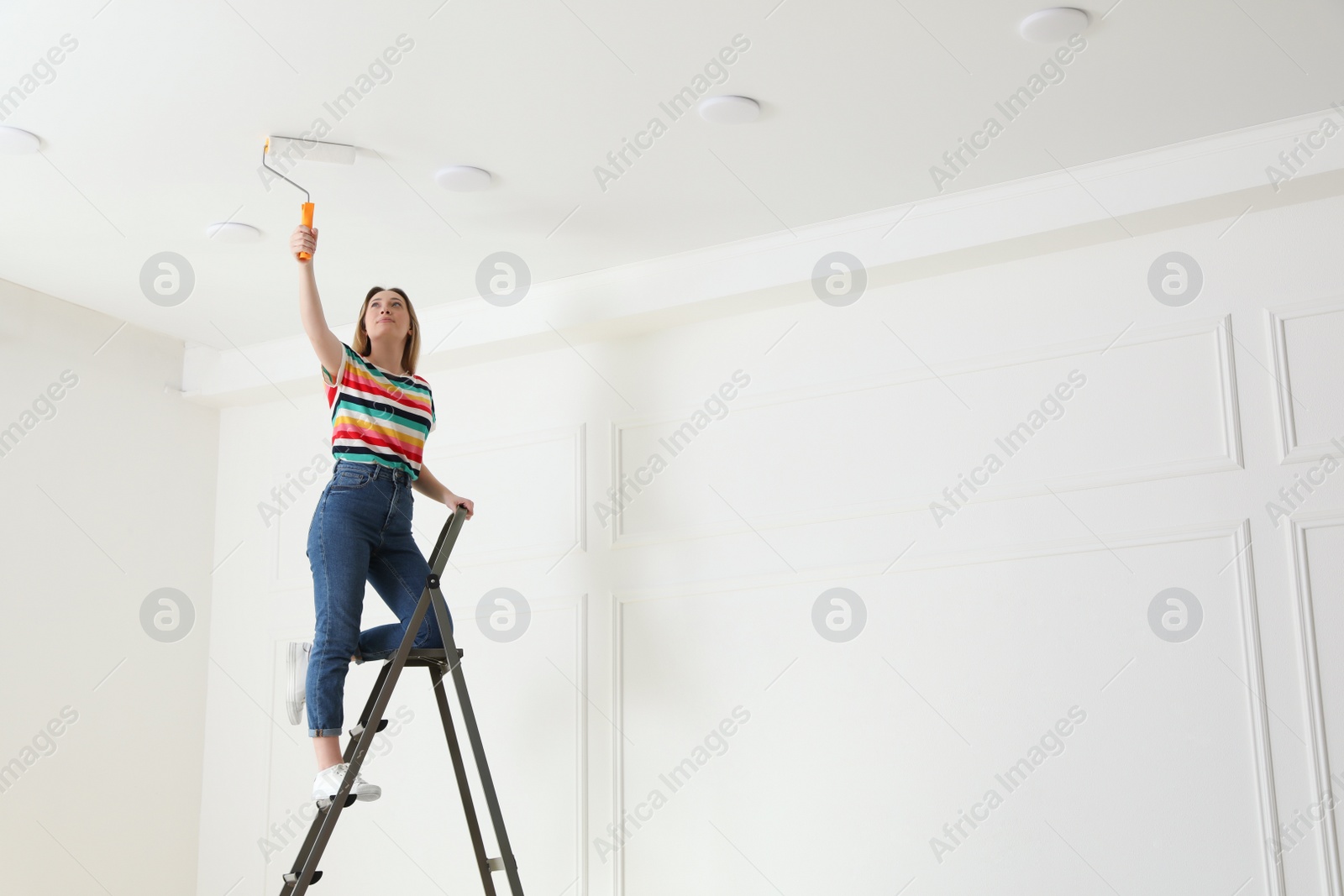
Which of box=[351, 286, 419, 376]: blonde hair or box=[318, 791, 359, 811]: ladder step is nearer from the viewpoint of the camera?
box=[318, 791, 359, 811]: ladder step

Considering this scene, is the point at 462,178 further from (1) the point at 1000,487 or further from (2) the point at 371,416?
(1) the point at 1000,487

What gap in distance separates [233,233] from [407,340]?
2.01ft

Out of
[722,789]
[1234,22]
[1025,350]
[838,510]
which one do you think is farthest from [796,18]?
[722,789]

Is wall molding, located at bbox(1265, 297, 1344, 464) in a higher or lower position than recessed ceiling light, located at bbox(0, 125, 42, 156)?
higher

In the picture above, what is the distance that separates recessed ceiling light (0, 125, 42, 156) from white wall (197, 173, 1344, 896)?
1454 mm

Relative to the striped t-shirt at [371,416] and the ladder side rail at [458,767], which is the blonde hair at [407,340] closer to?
the striped t-shirt at [371,416]

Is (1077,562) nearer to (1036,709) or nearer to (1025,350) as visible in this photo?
(1036,709)

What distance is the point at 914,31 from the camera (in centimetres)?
248

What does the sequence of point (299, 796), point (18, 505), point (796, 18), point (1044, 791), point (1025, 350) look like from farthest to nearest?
point (299, 796), point (18, 505), point (1025, 350), point (1044, 791), point (796, 18)

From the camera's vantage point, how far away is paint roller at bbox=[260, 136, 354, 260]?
2850mm

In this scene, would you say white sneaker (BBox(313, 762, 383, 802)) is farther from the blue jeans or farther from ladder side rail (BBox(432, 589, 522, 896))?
ladder side rail (BBox(432, 589, 522, 896))

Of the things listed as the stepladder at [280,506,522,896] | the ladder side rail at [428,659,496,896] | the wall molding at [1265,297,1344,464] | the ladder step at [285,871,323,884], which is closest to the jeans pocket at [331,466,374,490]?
the stepladder at [280,506,522,896]

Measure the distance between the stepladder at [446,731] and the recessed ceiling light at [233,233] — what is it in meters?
1.08

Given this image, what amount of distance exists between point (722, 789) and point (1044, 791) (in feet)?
2.91
